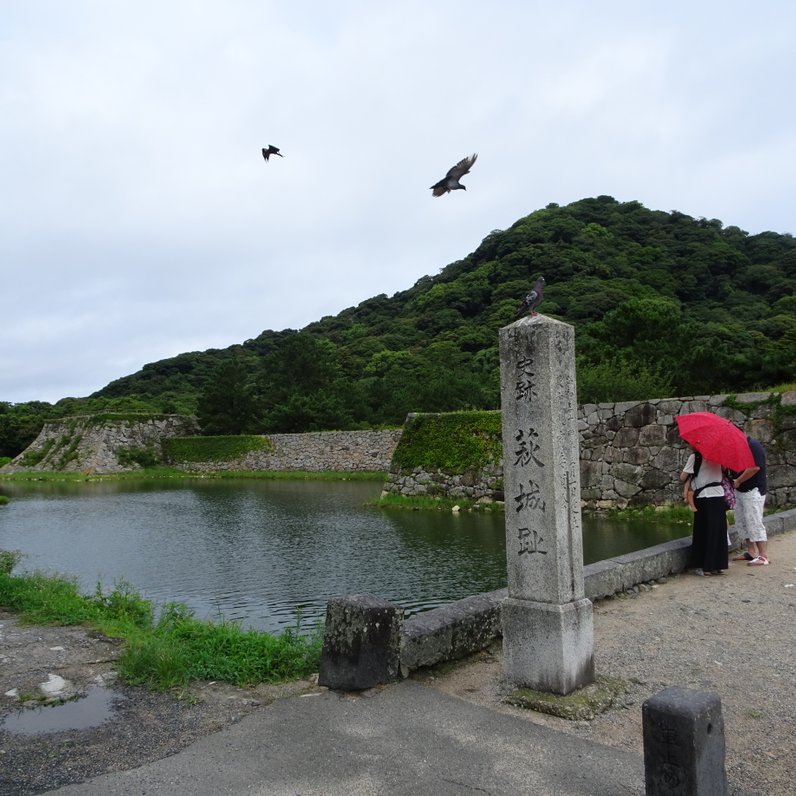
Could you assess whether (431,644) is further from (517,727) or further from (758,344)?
(758,344)

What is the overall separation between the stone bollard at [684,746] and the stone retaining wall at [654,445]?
10205mm

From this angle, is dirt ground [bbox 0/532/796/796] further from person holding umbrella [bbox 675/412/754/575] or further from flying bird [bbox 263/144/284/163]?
flying bird [bbox 263/144/284/163]

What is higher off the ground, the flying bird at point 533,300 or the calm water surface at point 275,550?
the flying bird at point 533,300

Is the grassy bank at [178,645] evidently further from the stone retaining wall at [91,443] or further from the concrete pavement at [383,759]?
the stone retaining wall at [91,443]

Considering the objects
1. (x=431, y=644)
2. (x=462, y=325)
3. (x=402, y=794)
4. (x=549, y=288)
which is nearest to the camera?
(x=402, y=794)

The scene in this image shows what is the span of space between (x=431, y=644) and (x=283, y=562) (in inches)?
230

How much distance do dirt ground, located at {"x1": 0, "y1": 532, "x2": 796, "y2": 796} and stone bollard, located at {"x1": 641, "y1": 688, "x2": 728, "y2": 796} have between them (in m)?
0.36

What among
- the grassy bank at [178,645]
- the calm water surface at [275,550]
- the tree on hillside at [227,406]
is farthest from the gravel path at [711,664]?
the tree on hillside at [227,406]

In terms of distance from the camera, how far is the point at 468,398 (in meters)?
26.9

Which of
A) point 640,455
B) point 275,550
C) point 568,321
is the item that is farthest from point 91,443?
point 640,455

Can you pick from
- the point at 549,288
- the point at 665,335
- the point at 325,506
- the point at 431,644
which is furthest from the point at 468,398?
the point at 431,644

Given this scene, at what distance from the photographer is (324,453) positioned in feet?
99.0

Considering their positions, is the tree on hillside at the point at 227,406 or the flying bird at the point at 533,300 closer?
the flying bird at the point at 533,300

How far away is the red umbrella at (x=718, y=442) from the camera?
6.23 m
